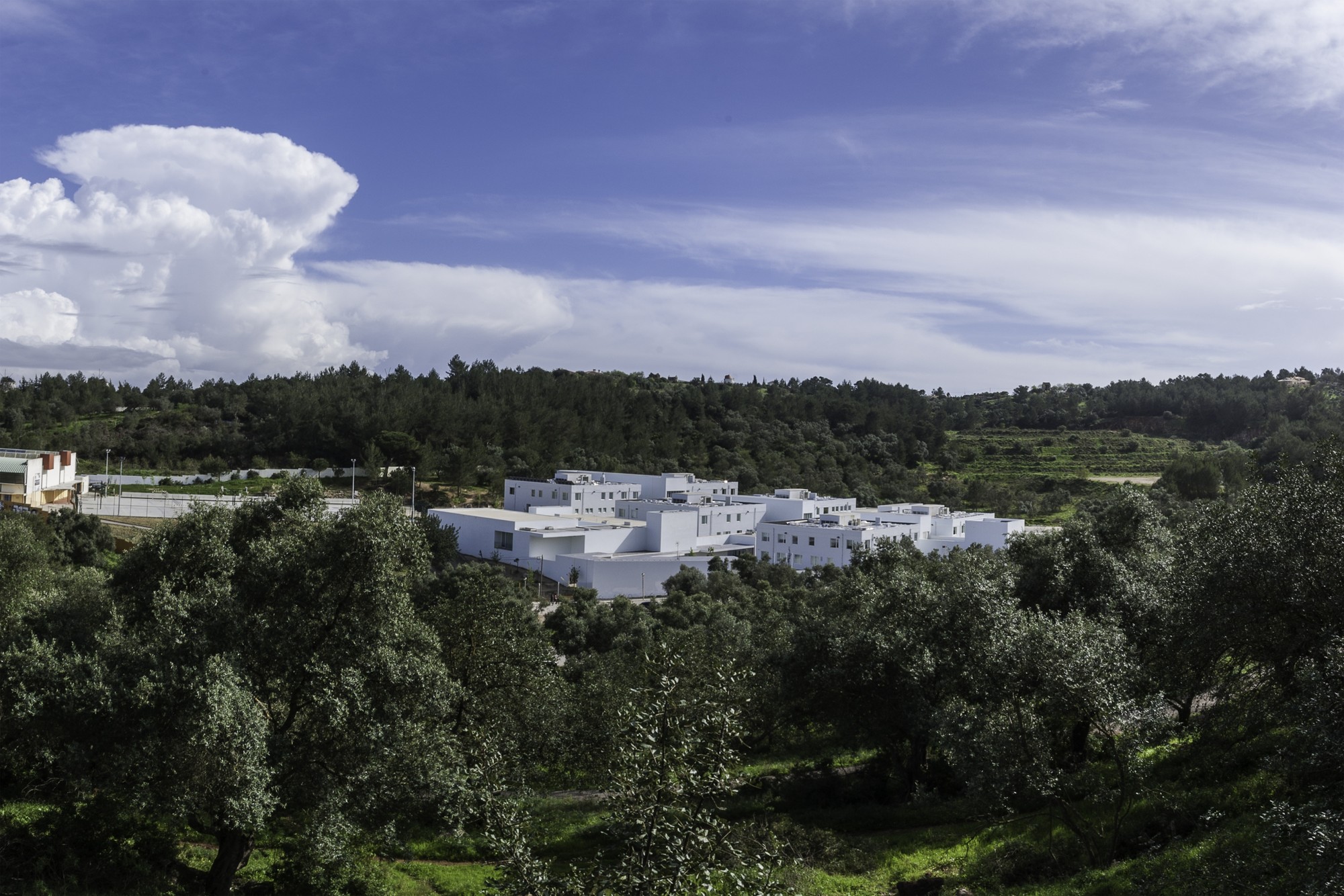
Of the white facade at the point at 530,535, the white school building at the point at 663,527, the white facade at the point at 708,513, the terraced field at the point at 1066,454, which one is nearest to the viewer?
the white school building at the point at 663,527

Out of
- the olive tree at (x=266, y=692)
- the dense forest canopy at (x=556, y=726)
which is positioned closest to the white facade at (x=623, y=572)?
the dense forest canopy at (x=556, y=726)

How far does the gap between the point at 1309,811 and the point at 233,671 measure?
13435 millimetres

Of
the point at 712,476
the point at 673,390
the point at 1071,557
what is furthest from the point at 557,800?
the point at 673,390

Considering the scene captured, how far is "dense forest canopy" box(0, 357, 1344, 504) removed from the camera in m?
87.1

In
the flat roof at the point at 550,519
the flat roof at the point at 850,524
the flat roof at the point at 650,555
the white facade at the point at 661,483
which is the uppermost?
the white facade at the point at 661,483

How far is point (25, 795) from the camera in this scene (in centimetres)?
1595

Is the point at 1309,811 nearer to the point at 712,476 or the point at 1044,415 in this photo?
the point at 712,476

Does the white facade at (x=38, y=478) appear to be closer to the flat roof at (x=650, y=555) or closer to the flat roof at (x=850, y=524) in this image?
the flat roof at (x=650, y=555)

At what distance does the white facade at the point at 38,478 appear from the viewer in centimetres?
5947

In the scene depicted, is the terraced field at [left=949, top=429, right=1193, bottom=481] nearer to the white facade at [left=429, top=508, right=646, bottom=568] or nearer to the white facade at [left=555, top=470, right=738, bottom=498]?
the white facade at [left=555, top=470, right=738, bottom=498]

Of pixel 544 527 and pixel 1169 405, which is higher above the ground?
pixel 1169 405

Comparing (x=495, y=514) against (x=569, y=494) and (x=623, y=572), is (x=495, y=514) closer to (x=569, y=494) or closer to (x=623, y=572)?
(x=569, y=494)

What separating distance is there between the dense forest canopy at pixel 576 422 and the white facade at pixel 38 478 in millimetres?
12782

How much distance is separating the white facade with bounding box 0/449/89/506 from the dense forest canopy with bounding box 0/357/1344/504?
1278 cm
